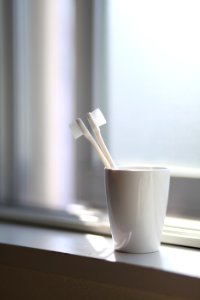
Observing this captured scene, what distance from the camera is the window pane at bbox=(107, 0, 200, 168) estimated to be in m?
0.78

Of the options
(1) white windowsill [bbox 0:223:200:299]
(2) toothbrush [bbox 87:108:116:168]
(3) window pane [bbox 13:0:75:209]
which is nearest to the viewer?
(1) white windowsill [bbox 0:223:200:299]

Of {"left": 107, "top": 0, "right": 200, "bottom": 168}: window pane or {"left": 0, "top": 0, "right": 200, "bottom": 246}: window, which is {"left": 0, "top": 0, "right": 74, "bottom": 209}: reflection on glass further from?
{"left": 107, "top": 0, "right": 200, "bottom": 168}: window pane

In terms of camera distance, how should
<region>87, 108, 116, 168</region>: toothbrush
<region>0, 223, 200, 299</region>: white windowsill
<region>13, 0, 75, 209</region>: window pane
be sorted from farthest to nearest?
<region>13, 0, 75, 209</region>: window pane
<region>87, 108, 116, 168</region>: toothbrush
<region>0, 223, 200, 299</region>: white windowsill

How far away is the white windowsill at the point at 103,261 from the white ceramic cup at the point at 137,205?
2cm

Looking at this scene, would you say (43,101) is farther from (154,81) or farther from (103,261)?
(103,261)

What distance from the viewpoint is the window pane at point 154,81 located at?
2.56 feet

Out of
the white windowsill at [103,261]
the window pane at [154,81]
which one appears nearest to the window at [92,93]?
the window pane at [154,81]

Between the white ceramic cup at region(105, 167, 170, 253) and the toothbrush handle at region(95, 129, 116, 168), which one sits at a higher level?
the toothbrush handle at region(95, 129, 116, 168)

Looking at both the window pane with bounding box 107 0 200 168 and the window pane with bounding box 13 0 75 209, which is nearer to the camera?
the window pane with bounding box 107 0 200 168

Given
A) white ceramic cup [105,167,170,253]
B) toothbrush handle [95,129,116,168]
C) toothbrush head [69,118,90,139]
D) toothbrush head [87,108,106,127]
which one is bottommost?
white ceramic cup [105,167,170,253]

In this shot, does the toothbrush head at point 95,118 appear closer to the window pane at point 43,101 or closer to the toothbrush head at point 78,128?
the toothbrush head at point 78,128

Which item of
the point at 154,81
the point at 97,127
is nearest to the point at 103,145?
the point at 97,127

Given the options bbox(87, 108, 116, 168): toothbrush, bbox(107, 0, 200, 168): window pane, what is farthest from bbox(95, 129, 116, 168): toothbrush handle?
bbox(107, 0, 200, 168): window pane

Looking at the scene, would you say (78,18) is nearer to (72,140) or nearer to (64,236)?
(72,140)
